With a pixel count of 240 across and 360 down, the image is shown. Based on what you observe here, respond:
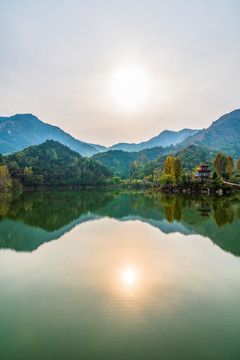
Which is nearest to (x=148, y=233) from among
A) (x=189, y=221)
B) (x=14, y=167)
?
(x=189, y=221)

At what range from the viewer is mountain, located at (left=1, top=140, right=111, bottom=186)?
79.9 metres

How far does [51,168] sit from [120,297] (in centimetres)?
9544

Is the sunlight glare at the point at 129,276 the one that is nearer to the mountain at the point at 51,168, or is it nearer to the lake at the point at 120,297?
the lake at the point at 120,297

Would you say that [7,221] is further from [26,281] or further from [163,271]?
[163,271]

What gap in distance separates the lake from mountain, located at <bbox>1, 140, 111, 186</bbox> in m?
69.6

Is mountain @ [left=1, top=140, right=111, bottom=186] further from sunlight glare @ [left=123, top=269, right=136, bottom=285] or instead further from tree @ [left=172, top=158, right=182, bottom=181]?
sunlight glare @ [left=123, top=269, right=136, bottom=285]

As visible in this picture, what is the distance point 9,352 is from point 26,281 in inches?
156

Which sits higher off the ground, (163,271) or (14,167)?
(14,167)

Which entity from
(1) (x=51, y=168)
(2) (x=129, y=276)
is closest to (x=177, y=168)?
(2) (x=129, y=276)

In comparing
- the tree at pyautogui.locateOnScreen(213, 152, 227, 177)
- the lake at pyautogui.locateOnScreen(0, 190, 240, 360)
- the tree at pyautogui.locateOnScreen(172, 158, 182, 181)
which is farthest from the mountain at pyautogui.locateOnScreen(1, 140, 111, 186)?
the lake at pyautogui.locateOnScreen(0, 190, 240, 360)

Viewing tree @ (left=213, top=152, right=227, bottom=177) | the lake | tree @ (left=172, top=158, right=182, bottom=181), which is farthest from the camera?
tree @ (left=213, top=152, right=227, bottom=177)

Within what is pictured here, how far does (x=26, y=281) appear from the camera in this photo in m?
8.70

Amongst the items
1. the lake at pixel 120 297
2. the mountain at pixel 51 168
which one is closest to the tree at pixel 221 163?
the lake at pixel 120 297

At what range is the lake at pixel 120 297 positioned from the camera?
512 cm
